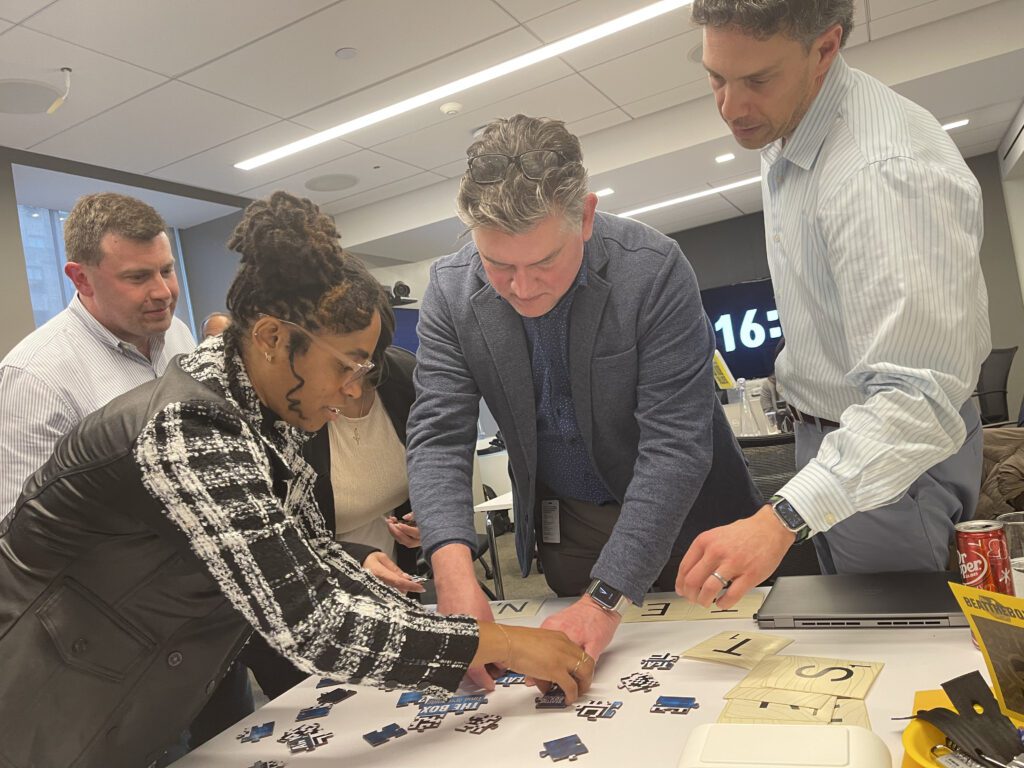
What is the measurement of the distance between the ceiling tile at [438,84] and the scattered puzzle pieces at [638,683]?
3997mm

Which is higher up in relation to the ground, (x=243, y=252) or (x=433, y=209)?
(x=433, y=209)

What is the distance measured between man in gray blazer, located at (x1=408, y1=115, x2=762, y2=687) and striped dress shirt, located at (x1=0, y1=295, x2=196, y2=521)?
3.20ft

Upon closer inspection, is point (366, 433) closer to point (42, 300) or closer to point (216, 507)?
point (216, 507)

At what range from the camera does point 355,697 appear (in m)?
1.28

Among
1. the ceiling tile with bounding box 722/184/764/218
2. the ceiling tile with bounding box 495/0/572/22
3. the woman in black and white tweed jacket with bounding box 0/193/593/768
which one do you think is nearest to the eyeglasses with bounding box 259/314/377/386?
the woman in black and white tweed jacket with bounding box 0/193/593/768

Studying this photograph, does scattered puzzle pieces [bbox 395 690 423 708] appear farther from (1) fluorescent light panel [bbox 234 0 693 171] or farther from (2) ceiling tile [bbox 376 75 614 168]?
(2) ceiling tile [bbox 376 75 614 168]


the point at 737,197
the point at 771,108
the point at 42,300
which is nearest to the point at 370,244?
the point at 42,300

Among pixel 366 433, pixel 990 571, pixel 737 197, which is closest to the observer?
pixel 990 571

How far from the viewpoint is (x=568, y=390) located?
156cm

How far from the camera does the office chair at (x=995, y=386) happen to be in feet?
24.4

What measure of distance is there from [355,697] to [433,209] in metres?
6.44

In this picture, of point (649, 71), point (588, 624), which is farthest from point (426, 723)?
point (649, 71)

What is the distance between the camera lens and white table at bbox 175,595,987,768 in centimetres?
97

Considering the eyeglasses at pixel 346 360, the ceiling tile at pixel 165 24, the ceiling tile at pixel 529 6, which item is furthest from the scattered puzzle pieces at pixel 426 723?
the ceiling tile at pixel 529 6
